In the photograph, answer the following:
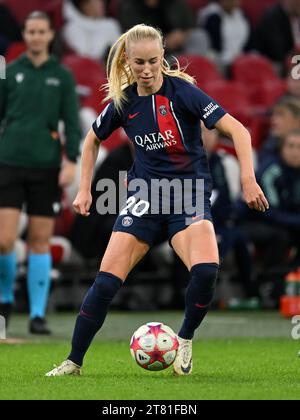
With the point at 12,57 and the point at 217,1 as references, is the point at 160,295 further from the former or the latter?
the point at 217,1

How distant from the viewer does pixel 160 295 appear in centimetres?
1321

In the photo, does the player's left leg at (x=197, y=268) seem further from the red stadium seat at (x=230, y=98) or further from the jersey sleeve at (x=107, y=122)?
the red stadium seat at (x=230, y=98)

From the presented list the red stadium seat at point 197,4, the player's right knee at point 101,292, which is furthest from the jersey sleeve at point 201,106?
the red stadium seat at point 197,4

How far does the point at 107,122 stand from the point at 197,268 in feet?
3.24

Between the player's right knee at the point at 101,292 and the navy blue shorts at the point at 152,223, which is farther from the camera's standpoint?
the navy blue shorts at the point at 152,223

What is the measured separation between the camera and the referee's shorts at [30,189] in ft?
31.8

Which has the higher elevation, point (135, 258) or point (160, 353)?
point (135, 258)

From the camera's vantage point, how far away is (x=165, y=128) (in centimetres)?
686

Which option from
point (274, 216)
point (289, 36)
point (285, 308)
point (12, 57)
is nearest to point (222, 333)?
point (285, 308)

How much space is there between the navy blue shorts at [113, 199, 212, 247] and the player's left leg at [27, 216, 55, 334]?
10.0 ft

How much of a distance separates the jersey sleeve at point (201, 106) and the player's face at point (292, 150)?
6.11 metres

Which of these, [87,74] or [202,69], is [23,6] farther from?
[202,69]

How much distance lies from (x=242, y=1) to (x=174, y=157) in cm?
1105

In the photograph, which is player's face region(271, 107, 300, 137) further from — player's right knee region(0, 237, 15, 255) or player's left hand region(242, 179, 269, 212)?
player's left hand region(242, 179, 269, 212)
